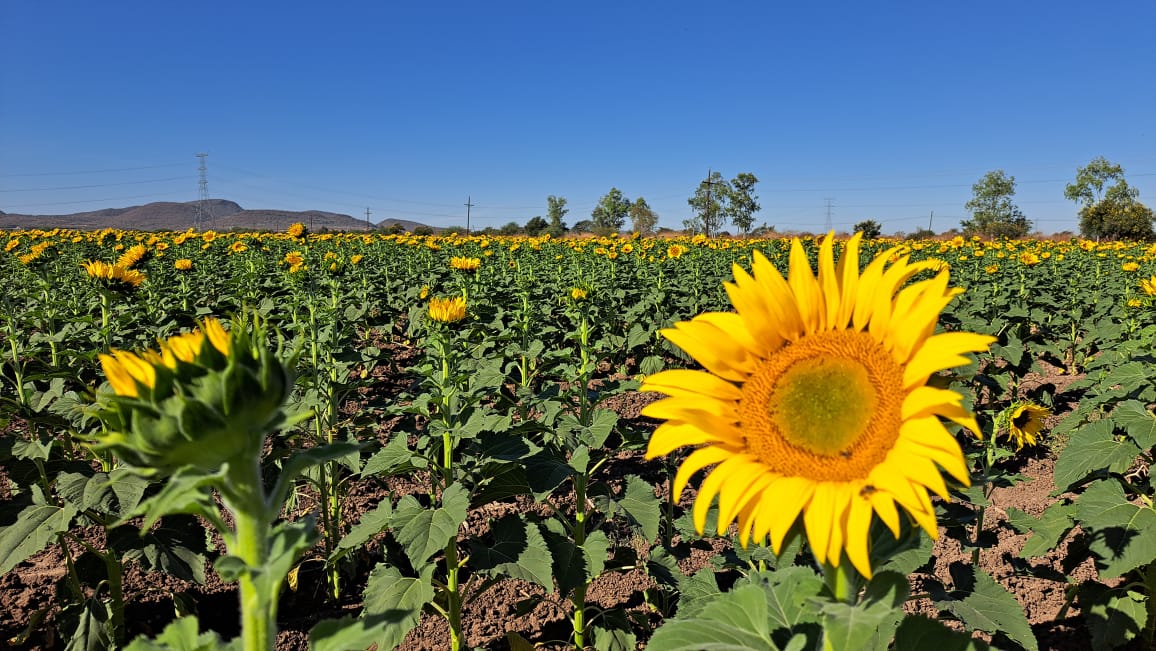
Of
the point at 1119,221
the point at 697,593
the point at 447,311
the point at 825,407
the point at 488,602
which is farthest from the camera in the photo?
the point at 1119,221

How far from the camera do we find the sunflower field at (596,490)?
0.97 meters

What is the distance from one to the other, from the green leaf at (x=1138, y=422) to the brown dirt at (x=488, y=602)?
485mm

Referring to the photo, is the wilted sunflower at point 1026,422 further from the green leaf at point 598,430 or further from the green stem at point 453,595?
the green stem at point 453,595

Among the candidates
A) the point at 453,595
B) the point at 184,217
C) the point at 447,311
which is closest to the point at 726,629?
the point at 453,595

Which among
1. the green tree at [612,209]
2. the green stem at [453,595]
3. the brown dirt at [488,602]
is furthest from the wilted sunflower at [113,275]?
the green tree at [612,209]

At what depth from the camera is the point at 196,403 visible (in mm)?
897

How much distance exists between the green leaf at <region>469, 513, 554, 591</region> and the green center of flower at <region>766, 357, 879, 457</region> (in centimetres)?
171

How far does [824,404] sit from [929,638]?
0.56 meters

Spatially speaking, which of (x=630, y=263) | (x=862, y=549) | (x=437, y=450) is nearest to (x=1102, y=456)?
(x=862, y=549)

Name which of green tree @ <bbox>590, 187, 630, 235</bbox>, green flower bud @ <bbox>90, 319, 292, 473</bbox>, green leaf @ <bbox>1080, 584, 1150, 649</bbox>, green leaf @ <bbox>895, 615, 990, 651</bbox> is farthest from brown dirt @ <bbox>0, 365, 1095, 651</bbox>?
green tree @ <bbox>590, 187, 630, 235</bbox>

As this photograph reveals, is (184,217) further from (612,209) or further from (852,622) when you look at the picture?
(852,622)

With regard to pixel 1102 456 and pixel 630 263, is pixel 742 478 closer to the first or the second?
pixel 1102 456

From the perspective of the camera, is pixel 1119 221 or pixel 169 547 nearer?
pixel 169 547

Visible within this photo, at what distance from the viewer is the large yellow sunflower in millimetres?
994
